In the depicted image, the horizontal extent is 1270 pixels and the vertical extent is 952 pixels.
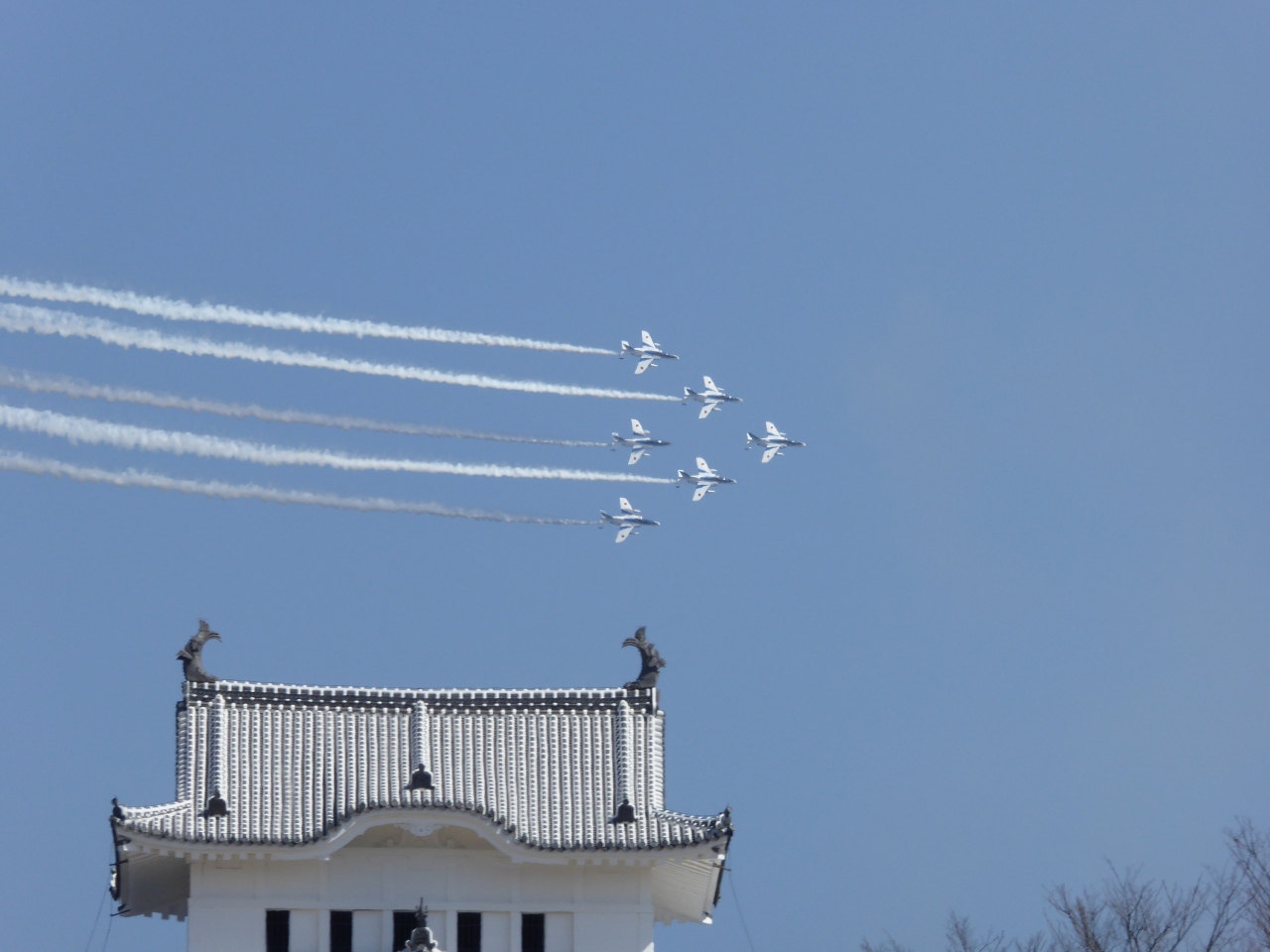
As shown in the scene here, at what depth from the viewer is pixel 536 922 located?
48.0 m

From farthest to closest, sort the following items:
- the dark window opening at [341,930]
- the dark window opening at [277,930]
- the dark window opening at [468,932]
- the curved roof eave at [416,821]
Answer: the dark window opening at [468,932] → the dark window opening at [341,930] → the dark window opening at [277,930] → the curved roof eave at [416,821]

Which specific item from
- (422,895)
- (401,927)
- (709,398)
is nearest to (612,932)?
(422,895)

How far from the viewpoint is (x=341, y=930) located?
47.0 meters

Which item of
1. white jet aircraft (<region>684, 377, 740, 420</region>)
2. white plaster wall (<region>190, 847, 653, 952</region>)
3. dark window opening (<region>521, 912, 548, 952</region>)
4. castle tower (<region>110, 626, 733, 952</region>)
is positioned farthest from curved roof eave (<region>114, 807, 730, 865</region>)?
white jet aircraft (<region>684, 377, 740, 420</region>)

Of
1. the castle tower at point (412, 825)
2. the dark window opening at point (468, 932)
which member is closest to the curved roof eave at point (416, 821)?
the castle tower at point (412, 825)

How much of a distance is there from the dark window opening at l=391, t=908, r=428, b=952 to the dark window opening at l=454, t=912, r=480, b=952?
1.18 meters

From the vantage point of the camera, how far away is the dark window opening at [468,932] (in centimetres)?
4747

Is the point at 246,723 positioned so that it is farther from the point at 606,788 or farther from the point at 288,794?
the point at 606,788

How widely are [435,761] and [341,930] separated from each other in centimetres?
481

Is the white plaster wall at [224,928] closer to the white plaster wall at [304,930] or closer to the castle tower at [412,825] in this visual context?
the castle tower at [412,825]

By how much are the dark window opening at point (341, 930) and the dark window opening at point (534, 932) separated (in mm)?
2798

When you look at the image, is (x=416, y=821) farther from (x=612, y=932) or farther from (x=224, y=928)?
(x=612, y=932)

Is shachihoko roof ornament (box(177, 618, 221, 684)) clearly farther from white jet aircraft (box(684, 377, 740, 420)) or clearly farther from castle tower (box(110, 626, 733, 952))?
white jet aircraft (box(684, 377, 740, 420))

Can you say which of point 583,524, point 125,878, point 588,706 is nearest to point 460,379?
point 583,524
